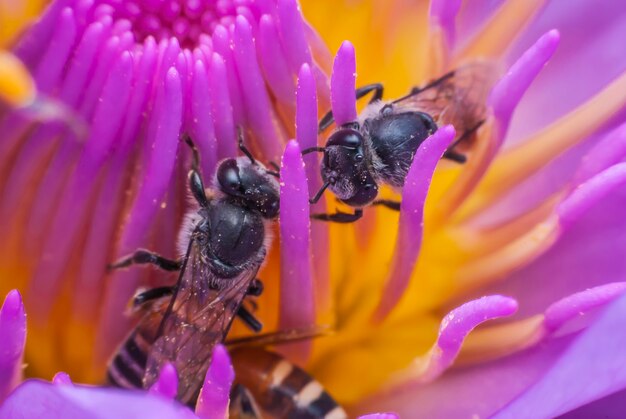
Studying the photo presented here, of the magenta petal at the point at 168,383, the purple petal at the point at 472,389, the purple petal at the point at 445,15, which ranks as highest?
the purple petal at the point at 445,15

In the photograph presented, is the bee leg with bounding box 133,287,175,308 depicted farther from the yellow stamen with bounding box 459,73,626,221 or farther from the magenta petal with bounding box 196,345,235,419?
the yellow stamen with bounding box 459,73,626,221

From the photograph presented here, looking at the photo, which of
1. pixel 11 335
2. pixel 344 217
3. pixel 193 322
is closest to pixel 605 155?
pixel 344 217

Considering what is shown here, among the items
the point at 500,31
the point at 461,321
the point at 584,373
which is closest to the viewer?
the point at 584,373

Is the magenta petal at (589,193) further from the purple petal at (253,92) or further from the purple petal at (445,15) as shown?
the purple petal at (253,92)

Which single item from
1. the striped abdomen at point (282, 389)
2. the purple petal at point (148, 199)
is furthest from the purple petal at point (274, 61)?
the striped abdomen at point (282, 389)

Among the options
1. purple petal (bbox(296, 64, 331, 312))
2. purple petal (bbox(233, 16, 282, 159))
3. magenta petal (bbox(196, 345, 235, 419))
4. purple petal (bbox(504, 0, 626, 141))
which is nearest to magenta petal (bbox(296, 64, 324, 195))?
purple petal (bbox(296, 64, 331, 312))

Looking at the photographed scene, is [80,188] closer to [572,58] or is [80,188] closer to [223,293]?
[223,293]

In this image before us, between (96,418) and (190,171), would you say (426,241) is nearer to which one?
(190,171)

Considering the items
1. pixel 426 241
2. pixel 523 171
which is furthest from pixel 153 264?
pixel 523 171
